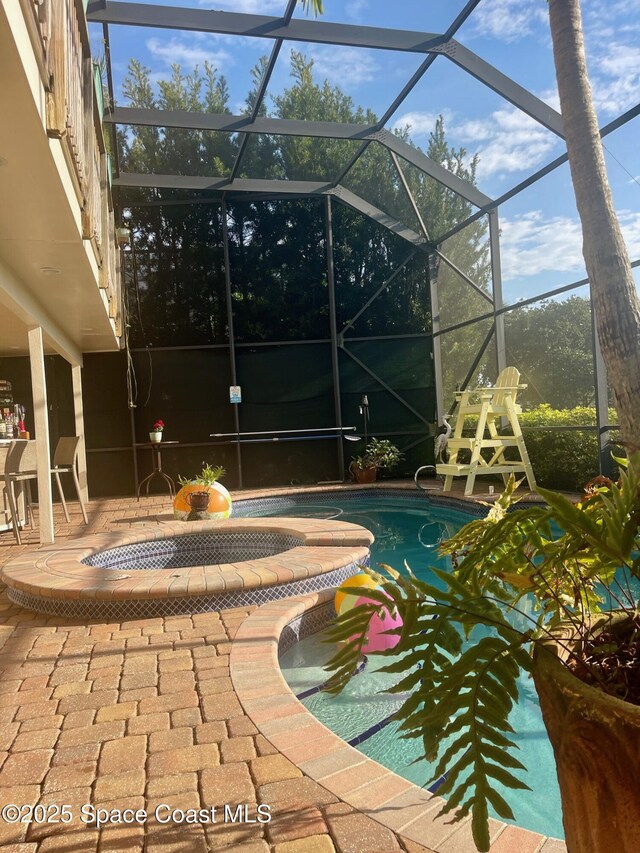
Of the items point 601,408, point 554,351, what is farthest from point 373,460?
point 601,408

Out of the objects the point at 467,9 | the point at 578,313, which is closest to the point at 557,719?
the point at 467,9

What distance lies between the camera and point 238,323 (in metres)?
11.0

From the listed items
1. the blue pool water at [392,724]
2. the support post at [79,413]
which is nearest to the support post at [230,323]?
the support post at [79,413]

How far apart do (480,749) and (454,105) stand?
27.5 feet

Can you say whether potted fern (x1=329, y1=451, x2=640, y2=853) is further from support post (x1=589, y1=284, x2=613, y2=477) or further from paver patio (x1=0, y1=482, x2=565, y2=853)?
support post (x1=589, y1=284, x2=613, y2=477)

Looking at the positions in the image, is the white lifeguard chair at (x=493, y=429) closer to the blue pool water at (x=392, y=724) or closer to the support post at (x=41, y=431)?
the blue pool water at (x=392, y=724)

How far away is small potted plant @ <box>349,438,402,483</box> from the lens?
10.5 m

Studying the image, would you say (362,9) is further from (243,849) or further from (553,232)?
(243,849)

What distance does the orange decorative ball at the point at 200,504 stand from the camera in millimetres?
6203

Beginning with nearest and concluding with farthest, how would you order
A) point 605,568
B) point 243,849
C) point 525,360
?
point 605,568
point 243,849
point 525,360

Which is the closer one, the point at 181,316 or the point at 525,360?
the point at 525,360

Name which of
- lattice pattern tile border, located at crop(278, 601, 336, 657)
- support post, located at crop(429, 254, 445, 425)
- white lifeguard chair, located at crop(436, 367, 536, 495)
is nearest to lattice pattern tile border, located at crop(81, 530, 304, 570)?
lattice pattern tile border, located at crop(278, 601, 336, 657)

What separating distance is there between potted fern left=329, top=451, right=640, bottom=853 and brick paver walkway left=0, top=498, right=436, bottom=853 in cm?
72

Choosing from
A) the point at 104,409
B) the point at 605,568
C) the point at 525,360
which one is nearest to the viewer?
the point at 605,568
